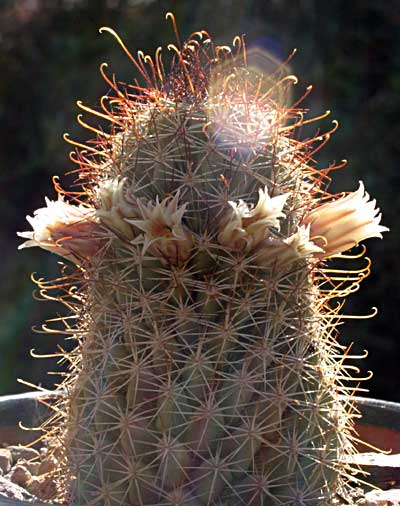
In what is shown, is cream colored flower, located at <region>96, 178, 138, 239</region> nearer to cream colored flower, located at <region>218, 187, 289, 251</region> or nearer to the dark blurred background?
cream colored flower, located at <region>218, 187, 289, 251</region>

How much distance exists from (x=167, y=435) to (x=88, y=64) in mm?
2583

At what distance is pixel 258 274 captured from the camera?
1065 mm

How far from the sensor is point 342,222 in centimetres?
114

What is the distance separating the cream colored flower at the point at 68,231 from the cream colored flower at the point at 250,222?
0.17 m

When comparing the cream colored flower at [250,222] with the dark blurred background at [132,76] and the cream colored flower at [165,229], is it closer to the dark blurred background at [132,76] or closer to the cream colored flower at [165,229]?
the cream colored flower at [165,229]

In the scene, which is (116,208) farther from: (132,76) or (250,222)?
(132,76)

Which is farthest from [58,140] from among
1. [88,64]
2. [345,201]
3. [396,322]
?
[345,201]

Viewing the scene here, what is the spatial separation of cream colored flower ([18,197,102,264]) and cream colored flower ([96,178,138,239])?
4 centimetres

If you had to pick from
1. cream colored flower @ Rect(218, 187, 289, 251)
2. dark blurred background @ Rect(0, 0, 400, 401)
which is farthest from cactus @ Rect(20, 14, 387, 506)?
dark blurred background @ Rect(0, 0, 400, 401)

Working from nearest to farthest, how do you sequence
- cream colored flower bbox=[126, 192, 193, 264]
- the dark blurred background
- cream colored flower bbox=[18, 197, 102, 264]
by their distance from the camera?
cream colored flower bbox=[126, 192, 193, 264] < cream colored flower bbox=[18, 197, 102, 264] < the dark blurred background

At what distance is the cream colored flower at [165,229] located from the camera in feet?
3.31

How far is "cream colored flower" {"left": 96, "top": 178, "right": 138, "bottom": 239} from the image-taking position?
1046 millimetres

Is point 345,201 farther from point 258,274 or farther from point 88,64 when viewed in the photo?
point 88,64

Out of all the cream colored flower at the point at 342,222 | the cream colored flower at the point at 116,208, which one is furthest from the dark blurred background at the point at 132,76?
the cream colored flower at the point at 116,208
